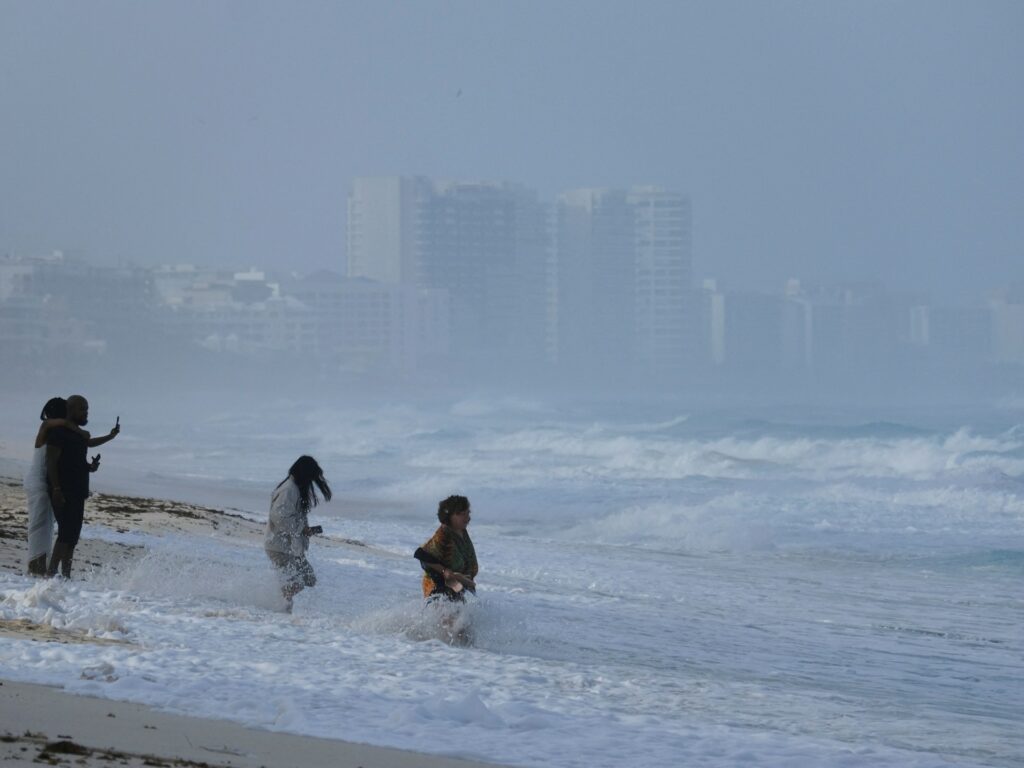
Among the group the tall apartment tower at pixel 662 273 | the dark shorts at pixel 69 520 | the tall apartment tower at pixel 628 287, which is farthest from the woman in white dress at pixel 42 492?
the tall apartment tower at pixel 662 273

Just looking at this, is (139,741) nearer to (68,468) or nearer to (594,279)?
(68,468)

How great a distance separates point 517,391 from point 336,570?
12253 cm

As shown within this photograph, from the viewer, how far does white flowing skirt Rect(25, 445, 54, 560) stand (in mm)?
9875

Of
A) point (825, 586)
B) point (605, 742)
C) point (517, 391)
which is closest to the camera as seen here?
point (605, 742)

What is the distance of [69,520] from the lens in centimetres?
982

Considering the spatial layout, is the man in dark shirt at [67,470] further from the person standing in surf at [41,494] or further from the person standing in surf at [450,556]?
the person standing in surf at [450,556]

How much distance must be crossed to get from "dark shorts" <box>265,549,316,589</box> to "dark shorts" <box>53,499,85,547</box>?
1.24 metres

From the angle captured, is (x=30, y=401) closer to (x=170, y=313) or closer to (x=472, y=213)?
(x=170, y=313)

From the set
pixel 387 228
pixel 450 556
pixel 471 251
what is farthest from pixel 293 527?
pixel 387 228

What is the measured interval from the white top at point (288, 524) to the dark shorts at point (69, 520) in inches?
48.2

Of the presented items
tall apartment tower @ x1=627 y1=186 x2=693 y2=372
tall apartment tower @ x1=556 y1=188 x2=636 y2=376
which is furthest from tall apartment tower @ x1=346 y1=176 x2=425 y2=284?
tall apartment tower @ x1=627 y1=186 x2=693 y2=372

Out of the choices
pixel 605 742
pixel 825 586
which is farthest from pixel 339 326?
pixel 605 742

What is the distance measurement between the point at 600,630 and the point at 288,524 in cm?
259

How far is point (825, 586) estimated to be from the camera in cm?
1603
